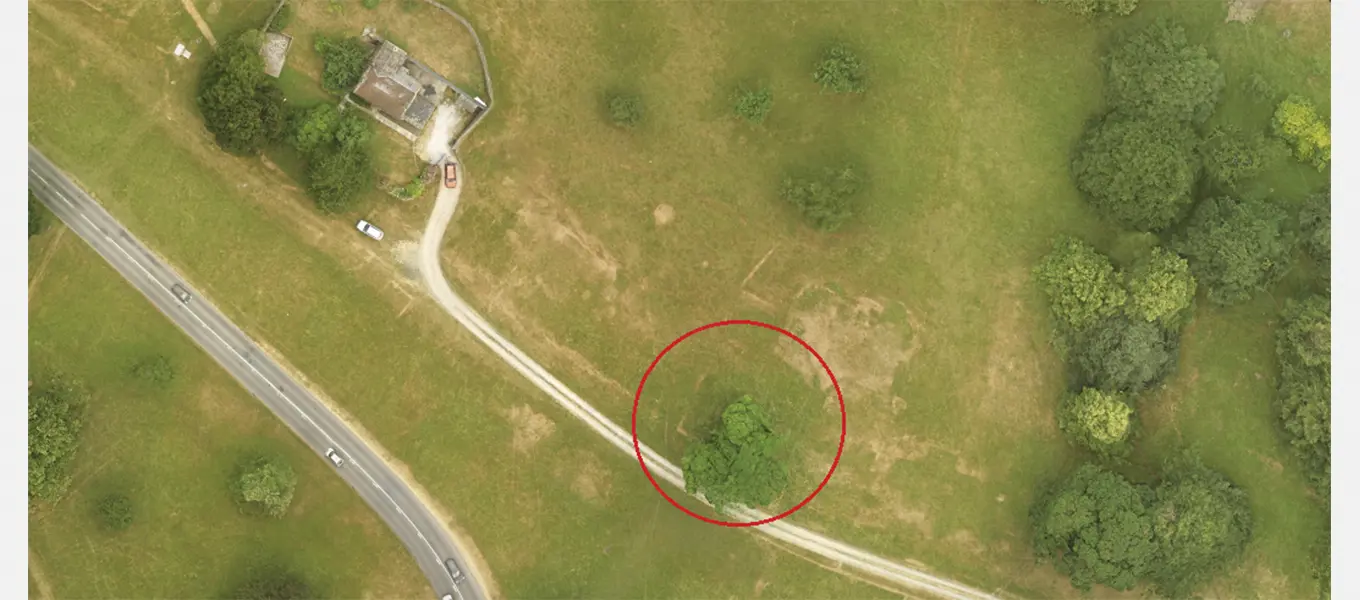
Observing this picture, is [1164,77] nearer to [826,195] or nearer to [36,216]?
[826,195]

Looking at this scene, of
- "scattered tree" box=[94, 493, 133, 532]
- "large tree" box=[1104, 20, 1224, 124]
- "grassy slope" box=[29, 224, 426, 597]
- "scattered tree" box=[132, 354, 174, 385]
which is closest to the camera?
"scattered tree" box=[94, 493, 133, 532]

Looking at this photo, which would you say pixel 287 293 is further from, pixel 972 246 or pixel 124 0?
pixel 972 246

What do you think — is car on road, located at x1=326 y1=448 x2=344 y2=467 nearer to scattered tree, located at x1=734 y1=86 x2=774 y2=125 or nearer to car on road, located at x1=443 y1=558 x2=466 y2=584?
car on road, located at x1=443 y1=558 x2=466 y2=584

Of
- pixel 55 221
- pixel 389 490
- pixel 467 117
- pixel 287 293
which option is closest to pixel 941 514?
pixel 389 490

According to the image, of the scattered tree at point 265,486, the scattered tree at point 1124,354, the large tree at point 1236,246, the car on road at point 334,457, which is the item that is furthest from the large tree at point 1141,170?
the scattered tree at point 265,486

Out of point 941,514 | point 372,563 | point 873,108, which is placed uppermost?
point 873,108

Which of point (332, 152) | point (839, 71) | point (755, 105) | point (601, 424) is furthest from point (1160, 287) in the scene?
point (332, 152)

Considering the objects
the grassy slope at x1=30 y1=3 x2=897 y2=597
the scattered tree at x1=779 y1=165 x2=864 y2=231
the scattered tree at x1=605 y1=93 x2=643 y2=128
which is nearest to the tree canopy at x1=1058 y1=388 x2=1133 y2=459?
the grassy slope at x1=30 y1=3 x2=897 y2=597
